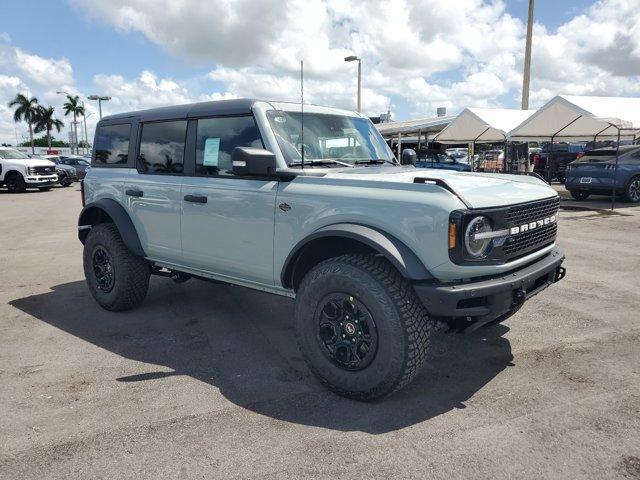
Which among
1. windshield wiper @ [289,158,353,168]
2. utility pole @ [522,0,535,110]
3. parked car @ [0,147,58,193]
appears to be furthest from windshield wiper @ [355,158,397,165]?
parked car @ [0,147,58,193]

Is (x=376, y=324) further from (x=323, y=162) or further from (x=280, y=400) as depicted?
(x=323, y=162)

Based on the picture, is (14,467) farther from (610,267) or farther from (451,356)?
(610,267)

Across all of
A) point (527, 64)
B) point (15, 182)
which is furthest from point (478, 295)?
point (15, 182)

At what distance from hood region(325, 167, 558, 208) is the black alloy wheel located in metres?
0.80

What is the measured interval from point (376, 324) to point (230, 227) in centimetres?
147

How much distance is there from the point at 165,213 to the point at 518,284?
2922 millimetres

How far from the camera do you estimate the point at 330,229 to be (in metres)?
3.23

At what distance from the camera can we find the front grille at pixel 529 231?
10.3 feet

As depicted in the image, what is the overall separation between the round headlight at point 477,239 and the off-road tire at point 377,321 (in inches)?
16.7

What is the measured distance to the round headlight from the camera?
289cm

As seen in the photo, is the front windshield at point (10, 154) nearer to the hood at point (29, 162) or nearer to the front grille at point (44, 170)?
the hood at point (29, 162)

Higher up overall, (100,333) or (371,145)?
(371,145)

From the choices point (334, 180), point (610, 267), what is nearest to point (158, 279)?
point (334, 180)

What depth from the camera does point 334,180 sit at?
340 cm
